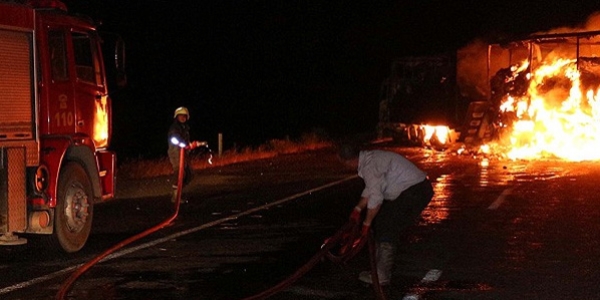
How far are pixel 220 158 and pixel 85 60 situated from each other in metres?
15.9

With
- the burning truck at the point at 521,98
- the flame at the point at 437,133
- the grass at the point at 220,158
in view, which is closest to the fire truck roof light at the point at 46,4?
the grass at the point at 220,158

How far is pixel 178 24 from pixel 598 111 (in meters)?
30.6

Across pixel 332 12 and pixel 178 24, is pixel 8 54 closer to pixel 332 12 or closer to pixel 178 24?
pixel 178 24

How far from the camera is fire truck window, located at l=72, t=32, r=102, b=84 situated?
12172 millimetres

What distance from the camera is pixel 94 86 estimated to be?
12555 mm

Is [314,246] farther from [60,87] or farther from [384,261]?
[60,87]

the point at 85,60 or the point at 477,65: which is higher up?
the point at 477,65

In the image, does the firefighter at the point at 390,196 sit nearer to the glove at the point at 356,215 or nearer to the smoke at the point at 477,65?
the glove at the point at 356,215

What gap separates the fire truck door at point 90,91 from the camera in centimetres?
1206

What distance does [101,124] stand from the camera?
12.8 meters

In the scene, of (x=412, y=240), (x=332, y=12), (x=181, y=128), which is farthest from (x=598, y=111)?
(x=332, y=12)

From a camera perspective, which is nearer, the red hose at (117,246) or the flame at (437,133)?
the red hose at (117,246)

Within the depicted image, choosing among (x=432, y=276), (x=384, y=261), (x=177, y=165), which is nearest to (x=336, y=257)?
(x=384, y=261)

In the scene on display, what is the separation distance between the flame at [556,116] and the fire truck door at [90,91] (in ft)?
55.7
